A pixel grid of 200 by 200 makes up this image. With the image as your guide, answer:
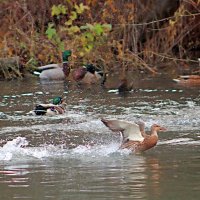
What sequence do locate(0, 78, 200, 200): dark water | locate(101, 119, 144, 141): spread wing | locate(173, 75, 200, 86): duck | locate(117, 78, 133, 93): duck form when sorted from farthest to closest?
1. locate(173, 75, 200, 86): duck
2. locate(117, 78, 133, 93): duck
3. locate(101, 119, 144, 141): spread wing
4. locate(0, 78, 200, 200): dark water

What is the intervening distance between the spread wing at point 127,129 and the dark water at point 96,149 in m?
0.27

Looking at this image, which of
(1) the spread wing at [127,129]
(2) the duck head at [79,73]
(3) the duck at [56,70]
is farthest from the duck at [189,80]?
(1) the spread wing at [127,129]

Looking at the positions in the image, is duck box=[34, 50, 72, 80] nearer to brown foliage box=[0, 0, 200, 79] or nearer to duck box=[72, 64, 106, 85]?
duck box=[72, 64, 106, 85]

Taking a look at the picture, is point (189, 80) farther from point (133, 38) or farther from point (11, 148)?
point (11, 148)

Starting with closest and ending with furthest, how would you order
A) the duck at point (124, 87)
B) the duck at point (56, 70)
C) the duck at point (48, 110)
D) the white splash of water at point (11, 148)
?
the white splash of water at point (11, 148)
the duck at point (48, 110)
the duck at point (124, 87)
the duck at point (56, 70)

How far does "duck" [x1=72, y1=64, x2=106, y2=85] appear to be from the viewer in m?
20.2

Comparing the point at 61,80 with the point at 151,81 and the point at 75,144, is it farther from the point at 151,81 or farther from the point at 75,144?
the point at 75,144

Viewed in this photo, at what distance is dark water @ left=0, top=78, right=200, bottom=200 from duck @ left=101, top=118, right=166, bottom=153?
13cm

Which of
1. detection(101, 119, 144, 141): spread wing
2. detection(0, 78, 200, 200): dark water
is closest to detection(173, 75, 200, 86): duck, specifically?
detection(0, 78, 200, 200): dark water

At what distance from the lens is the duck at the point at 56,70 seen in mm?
21266

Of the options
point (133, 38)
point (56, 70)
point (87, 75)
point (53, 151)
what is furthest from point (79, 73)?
point (53, 151)

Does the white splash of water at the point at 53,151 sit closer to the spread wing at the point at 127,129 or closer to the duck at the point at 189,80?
the spread wing at the point at 127,129

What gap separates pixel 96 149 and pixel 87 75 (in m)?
9.23

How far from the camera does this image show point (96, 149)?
1119cm
